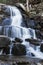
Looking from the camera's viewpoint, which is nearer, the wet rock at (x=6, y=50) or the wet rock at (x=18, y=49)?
the wet rock at (x=18, y=49)

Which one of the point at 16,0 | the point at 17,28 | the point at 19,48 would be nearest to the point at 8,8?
the point at 17,28

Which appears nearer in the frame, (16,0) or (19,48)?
(19,48)

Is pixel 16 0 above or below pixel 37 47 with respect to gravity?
above

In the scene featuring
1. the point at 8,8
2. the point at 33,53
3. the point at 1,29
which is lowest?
the point at 33,53

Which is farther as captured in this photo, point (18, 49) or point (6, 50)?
point (6, 50)

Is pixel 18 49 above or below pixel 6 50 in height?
above

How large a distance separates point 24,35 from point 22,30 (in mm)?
415

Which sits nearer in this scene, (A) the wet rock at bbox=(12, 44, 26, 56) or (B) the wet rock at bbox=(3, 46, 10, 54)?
(A) the wet rock at bbox=(12, 44, 26, 56)

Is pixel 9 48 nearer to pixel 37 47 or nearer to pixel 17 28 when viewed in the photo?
pixel 37 47

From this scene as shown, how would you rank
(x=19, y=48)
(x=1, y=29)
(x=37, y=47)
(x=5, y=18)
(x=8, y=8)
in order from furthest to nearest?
(x=8, y=8)
(x=5, y=18)
(x=1, y=29)
(x=37, y=47)
(x=19, y=48)

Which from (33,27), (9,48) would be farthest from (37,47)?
(33,27)

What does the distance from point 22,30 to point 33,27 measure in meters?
1.68

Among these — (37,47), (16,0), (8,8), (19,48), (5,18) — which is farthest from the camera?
(16,0)

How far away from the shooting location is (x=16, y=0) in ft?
91.1
